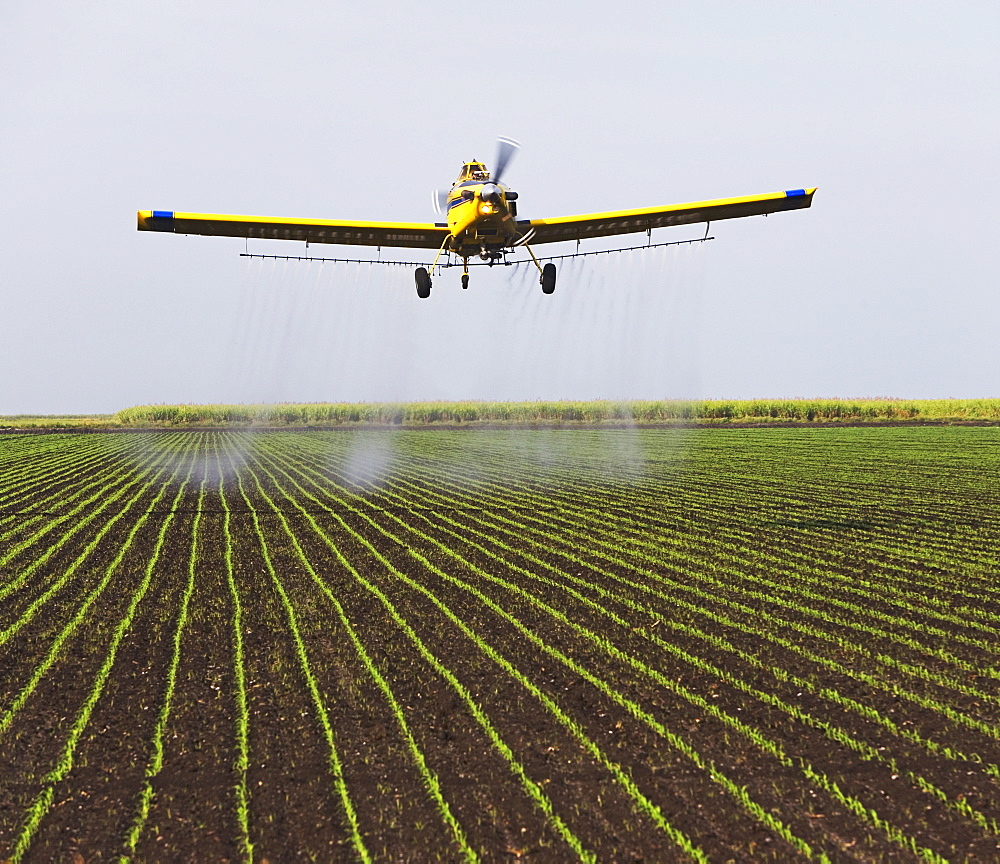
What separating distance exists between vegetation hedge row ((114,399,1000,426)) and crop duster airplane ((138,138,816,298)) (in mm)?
51189

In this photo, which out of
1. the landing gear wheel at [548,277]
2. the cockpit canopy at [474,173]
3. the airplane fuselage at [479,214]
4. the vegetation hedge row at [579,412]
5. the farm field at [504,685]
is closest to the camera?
the farm field at [504,685]

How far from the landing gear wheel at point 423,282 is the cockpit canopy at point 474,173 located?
222 cm

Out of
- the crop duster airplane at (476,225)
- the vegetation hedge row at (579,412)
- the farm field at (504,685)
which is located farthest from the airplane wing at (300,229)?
the vegetation hedge row at (579,412)

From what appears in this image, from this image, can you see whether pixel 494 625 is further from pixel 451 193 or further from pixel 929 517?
pixel 929 517

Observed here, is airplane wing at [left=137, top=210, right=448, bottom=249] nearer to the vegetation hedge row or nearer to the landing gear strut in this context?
the landing gear strut

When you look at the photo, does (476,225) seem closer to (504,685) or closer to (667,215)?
(667,215)

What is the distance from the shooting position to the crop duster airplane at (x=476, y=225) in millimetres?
19312

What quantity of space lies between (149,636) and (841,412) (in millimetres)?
67216

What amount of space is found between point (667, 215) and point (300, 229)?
879 cm

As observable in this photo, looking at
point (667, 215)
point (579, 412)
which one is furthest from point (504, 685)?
point (579, 412)

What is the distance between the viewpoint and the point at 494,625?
41.9 ft

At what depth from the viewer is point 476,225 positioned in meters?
19.2

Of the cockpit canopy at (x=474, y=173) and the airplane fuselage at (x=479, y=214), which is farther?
the cockpit canopy at (x=474, y=173)

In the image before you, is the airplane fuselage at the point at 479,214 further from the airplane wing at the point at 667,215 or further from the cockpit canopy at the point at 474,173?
the airplane wing at the point at 667,215
